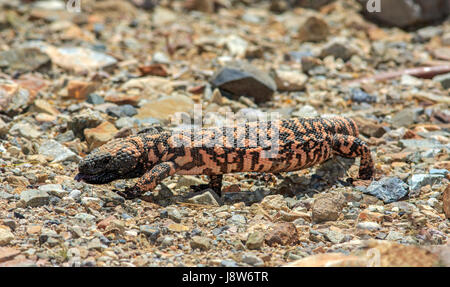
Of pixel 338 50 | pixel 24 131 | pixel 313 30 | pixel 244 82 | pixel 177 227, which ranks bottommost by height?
pixel 177 227

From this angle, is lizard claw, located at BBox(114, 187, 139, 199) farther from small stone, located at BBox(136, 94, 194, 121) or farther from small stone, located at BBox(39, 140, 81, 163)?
small stone, located at BBox(136, 94, 194, 121)

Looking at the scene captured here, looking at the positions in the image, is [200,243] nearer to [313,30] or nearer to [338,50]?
[338,50]

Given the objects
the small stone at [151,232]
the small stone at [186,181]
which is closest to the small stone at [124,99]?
the small stone at [186,181]

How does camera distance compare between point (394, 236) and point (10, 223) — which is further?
point (394, 236)

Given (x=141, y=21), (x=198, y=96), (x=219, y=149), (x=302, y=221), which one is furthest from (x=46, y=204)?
(x=141, y=21)

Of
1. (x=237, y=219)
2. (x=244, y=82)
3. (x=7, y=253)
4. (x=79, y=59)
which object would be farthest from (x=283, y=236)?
(x=79, y=59)

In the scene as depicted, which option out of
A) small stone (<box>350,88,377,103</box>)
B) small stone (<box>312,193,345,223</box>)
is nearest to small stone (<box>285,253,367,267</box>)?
small stone (<box>312,193,345,223</box>)

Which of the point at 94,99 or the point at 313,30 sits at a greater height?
the point at 313,30
